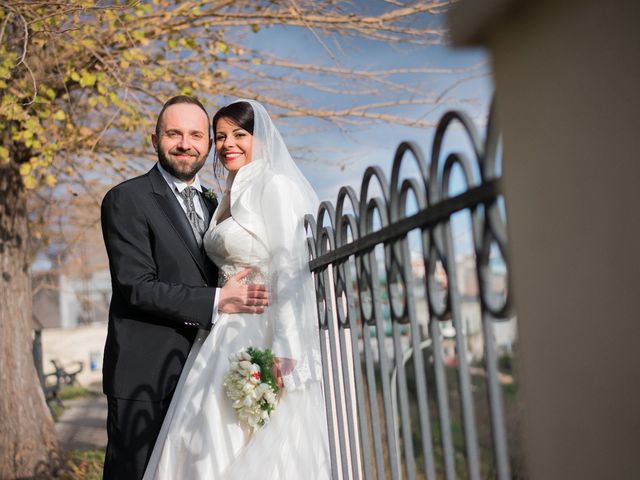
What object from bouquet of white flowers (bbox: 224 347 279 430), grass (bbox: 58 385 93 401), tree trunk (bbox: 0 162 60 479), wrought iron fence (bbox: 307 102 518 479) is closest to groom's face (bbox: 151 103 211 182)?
bouquet of white flowers (bbox: 224 347 279 430)

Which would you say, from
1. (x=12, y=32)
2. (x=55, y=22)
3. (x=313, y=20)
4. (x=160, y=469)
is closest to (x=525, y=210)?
(x=160, y=469)

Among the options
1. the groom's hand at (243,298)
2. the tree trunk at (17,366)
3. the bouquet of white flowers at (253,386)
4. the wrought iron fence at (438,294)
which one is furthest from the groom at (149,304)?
the tree trunk at (17,366)

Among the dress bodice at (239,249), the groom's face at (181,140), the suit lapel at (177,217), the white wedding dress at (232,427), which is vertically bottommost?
the white wedding dress at (232,427)

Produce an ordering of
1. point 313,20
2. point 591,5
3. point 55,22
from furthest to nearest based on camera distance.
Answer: point 313,20
point 55,22
point 591,5

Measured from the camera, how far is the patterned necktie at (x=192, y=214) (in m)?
3.41

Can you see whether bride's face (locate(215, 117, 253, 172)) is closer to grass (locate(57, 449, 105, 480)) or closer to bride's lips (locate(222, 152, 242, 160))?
bride's lips (locate(222, 152, 242, 160))

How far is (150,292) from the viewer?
3047 millimetres

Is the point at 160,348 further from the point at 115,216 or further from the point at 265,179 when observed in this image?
the point at 265,179

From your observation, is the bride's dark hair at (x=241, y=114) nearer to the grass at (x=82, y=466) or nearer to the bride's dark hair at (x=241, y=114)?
the bride's dark hair at (x=241, y=114)

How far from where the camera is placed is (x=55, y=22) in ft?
15.8

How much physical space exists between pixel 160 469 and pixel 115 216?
1.12 meters

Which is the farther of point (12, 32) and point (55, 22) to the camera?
point (12, 32)

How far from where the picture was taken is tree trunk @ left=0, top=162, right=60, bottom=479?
6402 millimetres

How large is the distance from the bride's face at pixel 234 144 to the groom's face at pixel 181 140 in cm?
18
